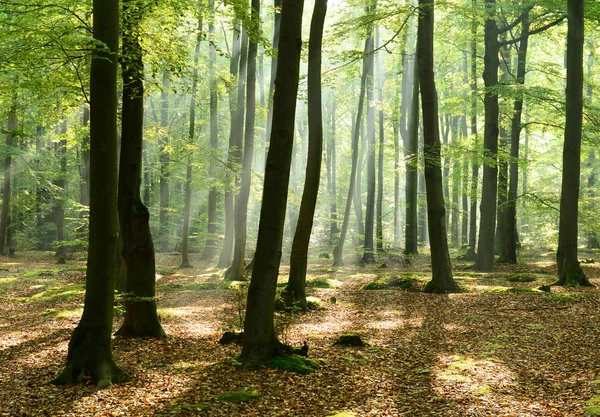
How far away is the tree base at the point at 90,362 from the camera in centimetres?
582

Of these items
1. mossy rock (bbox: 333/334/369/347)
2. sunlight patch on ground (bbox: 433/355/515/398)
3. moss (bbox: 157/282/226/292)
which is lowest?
moss (bbox: 157/282/226/292)

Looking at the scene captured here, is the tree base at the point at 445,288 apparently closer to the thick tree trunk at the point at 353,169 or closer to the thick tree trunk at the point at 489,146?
the thick tree trunk at the point at 489,146

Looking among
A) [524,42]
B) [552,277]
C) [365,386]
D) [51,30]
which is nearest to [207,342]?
[365,386]

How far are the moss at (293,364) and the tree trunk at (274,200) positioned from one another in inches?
4.8

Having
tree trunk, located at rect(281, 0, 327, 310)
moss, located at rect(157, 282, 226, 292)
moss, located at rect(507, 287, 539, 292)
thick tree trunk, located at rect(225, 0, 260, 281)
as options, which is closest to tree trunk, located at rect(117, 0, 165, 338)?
tree trunk, located at rect(281, 0, 327, 310)

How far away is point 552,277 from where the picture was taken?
15.4 metres

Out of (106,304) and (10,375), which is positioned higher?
(106,304)

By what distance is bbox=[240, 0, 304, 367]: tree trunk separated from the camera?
260 inches

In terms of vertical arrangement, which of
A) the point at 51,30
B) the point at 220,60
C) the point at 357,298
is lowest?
the point at 357,298

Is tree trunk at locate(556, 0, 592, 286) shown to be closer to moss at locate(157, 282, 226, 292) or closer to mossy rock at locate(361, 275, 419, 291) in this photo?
mossy rock at locate(361, 275, 419, 291)

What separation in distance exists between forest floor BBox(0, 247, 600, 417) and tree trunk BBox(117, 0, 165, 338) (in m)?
0.45

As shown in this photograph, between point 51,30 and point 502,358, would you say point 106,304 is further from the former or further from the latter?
point 502,358

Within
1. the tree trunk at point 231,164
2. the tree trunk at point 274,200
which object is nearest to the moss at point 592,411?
the tree trunk at point 274,200

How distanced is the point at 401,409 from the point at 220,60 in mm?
32504
